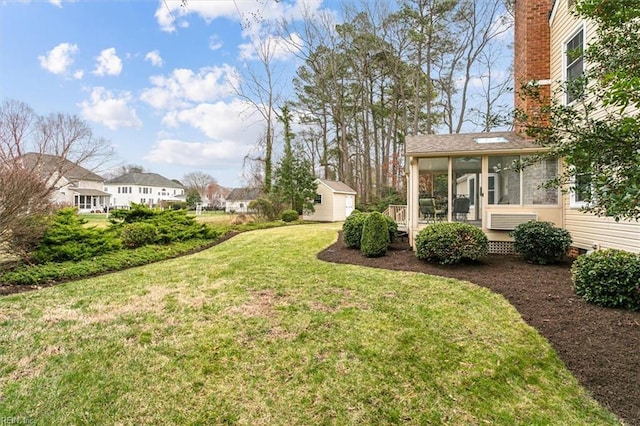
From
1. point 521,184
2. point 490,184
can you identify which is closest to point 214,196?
point 490,184

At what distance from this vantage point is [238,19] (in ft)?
12.3

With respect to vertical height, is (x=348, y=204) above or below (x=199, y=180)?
below

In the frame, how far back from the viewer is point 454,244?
670 centimetres

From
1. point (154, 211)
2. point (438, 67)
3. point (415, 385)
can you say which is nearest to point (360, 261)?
point (415, 385)

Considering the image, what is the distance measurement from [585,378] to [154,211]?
1162 cm

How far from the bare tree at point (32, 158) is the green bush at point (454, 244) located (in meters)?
8.16

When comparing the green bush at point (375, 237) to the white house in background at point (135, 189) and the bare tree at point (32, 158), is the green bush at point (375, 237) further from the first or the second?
the white house in background at point (135, 189)

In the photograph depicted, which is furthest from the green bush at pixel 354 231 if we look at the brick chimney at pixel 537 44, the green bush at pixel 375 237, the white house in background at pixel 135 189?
the white house in background at pixel 135 189

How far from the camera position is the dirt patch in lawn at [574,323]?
2855 mm

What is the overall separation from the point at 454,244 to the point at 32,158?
53.5ft

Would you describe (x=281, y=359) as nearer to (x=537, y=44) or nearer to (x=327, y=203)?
(x=537, y=44)

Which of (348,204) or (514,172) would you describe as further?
(348,204)

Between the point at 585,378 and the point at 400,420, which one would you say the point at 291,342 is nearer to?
the point at 400,420

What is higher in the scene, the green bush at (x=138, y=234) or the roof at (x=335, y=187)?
the roof at (x=335, y=187)
